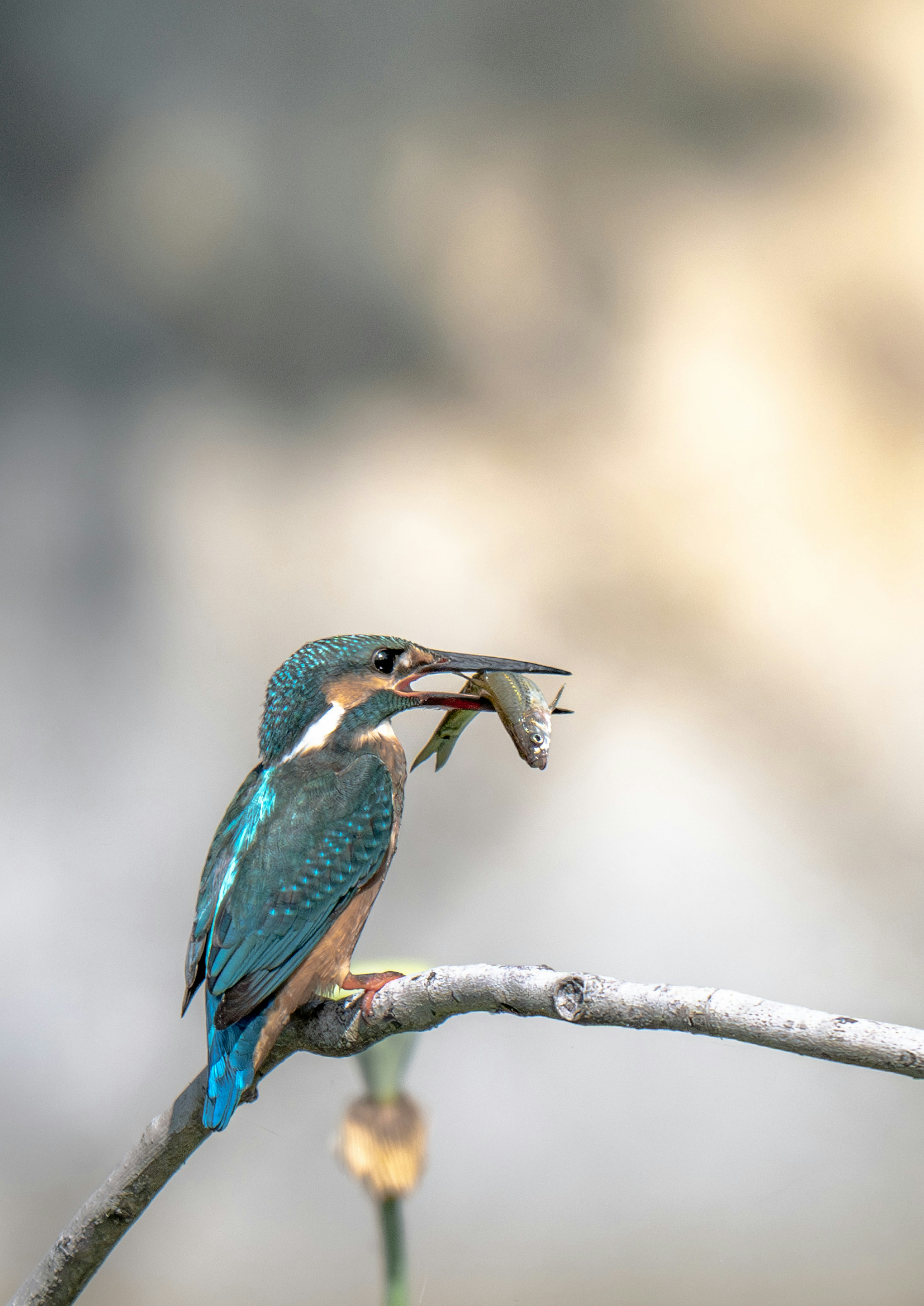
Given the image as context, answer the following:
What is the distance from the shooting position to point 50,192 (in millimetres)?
2115

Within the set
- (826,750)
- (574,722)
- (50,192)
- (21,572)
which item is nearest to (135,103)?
(50,192)

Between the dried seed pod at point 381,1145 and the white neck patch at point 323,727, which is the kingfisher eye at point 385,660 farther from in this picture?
the dried seed pod at point 381,1145

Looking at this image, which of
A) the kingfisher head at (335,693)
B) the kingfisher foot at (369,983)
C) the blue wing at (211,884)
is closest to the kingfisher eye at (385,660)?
the kingfisher head at (335,693)

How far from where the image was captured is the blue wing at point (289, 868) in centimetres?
94

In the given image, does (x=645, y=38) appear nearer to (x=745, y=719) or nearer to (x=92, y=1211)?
(x=745, y=719)

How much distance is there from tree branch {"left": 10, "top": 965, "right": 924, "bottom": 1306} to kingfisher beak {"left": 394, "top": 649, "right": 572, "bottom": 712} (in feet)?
0.90

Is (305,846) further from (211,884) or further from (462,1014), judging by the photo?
(462,1014)

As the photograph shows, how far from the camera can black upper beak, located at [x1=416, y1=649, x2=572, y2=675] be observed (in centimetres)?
107

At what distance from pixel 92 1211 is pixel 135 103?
6.33 ft

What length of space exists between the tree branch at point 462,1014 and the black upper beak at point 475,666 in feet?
1.07

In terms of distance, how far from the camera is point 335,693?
1.09m

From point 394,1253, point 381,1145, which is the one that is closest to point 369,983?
point 381,1145

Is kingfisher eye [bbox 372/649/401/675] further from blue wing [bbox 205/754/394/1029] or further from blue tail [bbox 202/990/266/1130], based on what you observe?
blue tail [bbox 202/990/266/1130]

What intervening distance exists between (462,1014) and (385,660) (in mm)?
370
